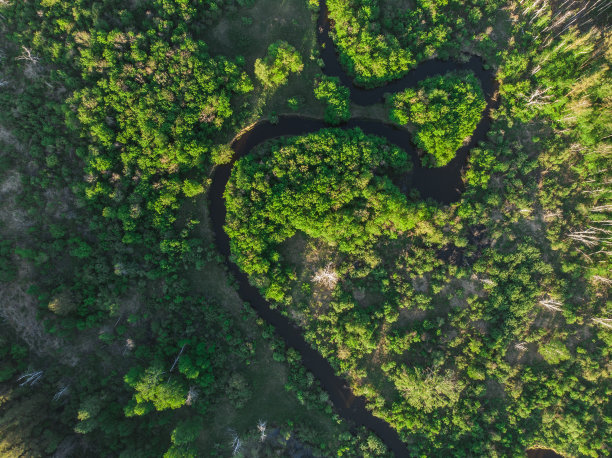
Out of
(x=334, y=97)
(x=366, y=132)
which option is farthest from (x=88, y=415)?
(x=366, y=132)

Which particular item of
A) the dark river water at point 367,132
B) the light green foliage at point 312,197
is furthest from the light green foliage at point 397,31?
the light green foliage at point 312,197

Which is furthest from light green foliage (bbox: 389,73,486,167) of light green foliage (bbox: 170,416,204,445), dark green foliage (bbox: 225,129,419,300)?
light green foliage (bbox: 170,416,204,445)

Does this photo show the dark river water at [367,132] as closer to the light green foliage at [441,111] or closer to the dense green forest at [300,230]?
the dense green forest at [300,230]

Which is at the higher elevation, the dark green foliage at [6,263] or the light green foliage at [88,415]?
the dark green foliage at [6,263]

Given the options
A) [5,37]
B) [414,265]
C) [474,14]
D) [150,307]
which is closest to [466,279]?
[414,265]

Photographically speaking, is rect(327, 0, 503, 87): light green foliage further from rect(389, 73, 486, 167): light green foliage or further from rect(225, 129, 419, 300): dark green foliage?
rect(225, 129, 419, 300): dark green foliage

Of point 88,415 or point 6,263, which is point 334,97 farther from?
→ point 88,415
